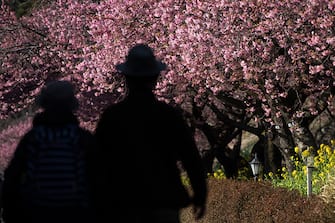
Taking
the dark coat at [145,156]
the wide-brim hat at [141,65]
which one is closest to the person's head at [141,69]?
the wide-brim hat at [141,65]

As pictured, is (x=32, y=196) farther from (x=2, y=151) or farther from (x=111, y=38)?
(x=2, y=151)

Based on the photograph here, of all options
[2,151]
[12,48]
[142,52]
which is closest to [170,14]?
[12,48]

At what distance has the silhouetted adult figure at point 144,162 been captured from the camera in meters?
5.32

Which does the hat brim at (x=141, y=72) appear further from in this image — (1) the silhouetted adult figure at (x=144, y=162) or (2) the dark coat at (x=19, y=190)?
(2) the dark coat at (x=19, y=190)

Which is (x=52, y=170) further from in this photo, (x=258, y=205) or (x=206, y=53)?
(x=206, y=53)

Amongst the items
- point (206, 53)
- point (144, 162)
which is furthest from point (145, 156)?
point (206, 53)

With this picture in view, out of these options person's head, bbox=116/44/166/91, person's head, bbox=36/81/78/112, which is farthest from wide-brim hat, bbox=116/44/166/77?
person's head, bbox=36/81/78/112

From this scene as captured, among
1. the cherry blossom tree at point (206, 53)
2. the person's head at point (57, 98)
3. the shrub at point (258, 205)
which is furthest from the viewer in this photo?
the cherry blossom tree at point (206, 53)

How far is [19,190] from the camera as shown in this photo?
5.48 meters

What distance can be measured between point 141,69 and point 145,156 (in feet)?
1.93

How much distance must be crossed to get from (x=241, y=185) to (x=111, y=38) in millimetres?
4681

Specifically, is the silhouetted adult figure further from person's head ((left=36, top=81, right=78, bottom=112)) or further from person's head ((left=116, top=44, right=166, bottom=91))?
person's head ((left=36, top=81, right=78, bottom=112))

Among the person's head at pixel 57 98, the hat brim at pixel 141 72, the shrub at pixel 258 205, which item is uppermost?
the hat brim at pixel 141 72

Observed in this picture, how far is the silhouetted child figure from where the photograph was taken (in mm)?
5410
